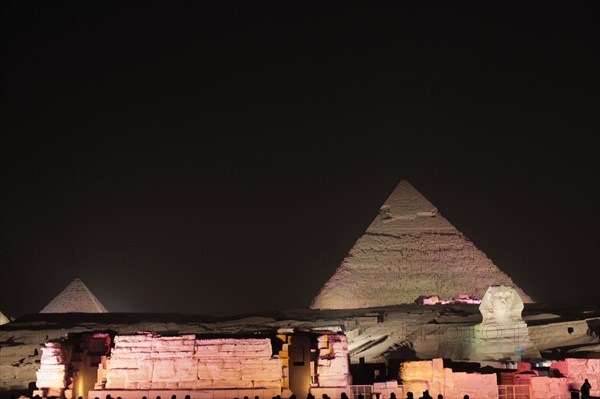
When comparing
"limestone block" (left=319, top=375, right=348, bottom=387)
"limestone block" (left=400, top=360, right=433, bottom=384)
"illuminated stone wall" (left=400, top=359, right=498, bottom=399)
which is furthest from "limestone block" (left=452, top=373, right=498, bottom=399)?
"limestone block" (left=319, top=375, right=348, bottom=387)

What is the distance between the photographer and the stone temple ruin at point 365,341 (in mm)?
24484

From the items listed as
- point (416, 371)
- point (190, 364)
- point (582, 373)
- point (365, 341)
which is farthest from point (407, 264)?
point (190, 364)

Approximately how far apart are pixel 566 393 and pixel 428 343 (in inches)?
579

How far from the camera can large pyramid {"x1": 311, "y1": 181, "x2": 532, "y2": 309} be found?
2181 inches

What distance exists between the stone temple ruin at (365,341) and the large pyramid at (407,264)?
0.06m

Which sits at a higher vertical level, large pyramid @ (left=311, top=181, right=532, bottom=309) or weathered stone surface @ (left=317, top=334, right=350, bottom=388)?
large pyramid @ (left=311, top=181, right=532, bottom=309)

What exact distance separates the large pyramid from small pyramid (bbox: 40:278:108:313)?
38.5 feet

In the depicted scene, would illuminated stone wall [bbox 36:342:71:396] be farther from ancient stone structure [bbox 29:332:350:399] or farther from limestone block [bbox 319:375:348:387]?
limestone block [bbox 319:375:348:387]

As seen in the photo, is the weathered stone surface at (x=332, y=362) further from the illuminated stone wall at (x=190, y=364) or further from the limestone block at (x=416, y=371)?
the limestone block at (x=416, y=371)

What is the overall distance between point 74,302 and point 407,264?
17197 millimetres

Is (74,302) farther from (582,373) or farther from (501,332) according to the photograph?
(582,373)

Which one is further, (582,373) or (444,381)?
(582,373)

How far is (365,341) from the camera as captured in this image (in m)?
42.1

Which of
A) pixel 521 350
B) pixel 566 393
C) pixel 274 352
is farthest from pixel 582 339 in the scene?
pixel 274 352
